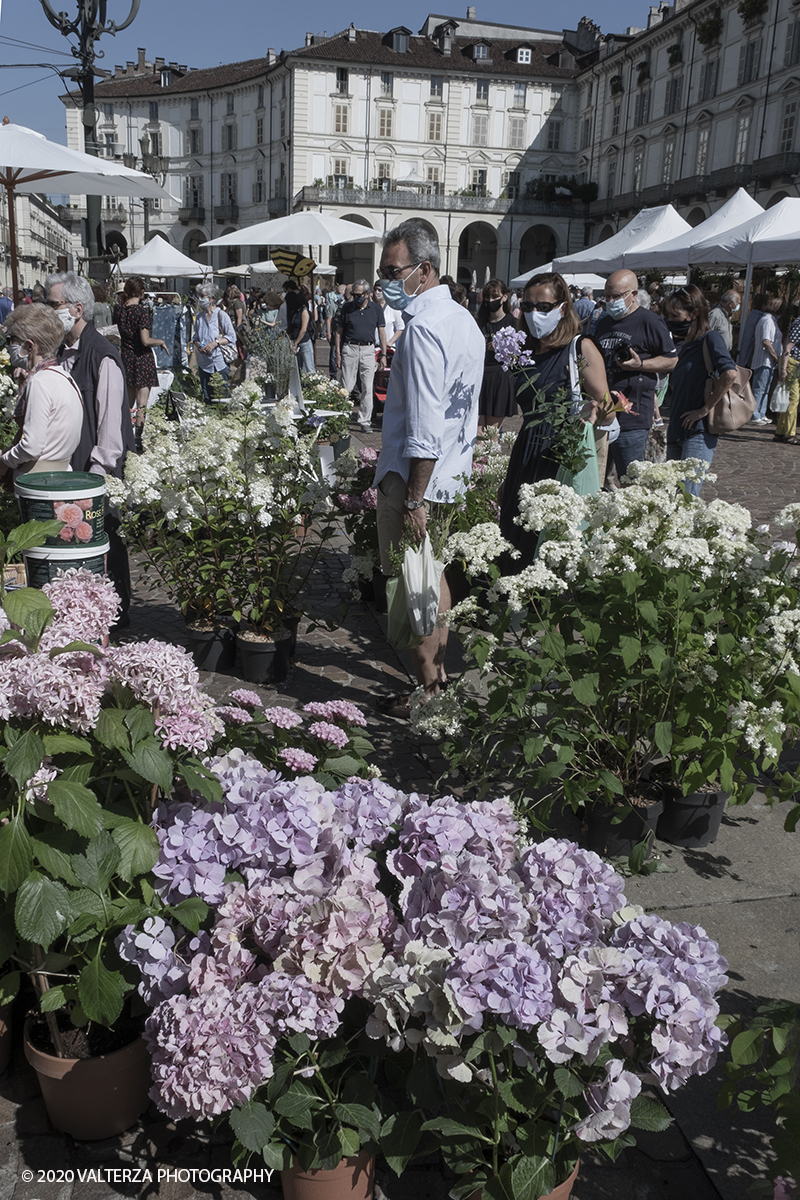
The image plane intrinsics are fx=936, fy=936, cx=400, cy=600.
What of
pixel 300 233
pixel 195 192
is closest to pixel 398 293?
pixel 300 233

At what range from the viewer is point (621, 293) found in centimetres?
630

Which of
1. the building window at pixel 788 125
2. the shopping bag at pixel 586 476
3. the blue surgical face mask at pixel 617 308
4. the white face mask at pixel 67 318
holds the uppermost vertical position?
the building window at pixel 788 125

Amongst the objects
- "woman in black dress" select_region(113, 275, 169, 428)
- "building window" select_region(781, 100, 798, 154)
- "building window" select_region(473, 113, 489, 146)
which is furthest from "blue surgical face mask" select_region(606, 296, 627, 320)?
"building window" select_region(473, 113, 489, 146)

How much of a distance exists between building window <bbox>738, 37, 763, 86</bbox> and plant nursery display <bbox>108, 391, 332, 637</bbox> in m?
44.3

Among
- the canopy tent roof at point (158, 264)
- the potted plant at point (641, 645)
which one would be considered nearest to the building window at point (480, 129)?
the canopy tent roof at point (158, 264)

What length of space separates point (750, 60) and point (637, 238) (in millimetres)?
31888

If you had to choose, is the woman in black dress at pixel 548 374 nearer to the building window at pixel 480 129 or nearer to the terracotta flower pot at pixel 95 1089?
the terracotta flower pot at pixel 95 1089

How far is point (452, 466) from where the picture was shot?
3814mm

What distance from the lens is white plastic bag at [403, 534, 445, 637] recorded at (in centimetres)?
370

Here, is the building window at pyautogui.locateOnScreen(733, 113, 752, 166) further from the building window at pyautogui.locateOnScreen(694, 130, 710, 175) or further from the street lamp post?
the street lamp post

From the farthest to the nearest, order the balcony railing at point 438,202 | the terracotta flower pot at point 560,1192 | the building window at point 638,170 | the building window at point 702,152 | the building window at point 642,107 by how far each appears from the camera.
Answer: the balcony railing at point 438,202 → the building window at point 638,170 → the building window at point 642,107 → the building window at point 702,152 → the terracotta flower pot at point 560,1192

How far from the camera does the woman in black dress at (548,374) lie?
436cm

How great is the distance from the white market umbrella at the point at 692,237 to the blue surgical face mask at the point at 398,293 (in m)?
11.6

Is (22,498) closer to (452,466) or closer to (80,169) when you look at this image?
(452,466)
